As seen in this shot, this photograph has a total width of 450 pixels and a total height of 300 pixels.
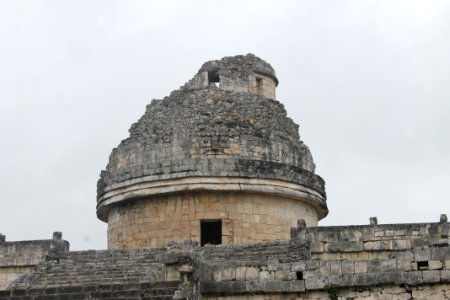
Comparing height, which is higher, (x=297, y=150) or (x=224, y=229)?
(x=297, y=150)

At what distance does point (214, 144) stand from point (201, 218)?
2316 millimetres

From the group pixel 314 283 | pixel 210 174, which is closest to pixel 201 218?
pixel 210 174

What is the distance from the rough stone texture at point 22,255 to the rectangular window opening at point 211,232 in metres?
3.92

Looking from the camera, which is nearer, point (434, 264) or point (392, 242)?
Result: point (434, 264)

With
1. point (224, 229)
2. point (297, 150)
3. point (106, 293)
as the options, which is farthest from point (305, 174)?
point (106, 293)

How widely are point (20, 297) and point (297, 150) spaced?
1037 cm

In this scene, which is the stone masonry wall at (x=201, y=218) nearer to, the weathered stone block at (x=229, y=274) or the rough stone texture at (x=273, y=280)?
the rough stone texture at (x=273, y=280)

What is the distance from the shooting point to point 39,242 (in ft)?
70.4

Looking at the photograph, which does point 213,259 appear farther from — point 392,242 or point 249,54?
point 249,54

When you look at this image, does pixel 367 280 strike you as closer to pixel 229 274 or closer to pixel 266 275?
pixel 266 275

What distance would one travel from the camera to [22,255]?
2153 cm

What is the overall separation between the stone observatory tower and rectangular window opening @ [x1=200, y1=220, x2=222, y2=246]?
3 cm

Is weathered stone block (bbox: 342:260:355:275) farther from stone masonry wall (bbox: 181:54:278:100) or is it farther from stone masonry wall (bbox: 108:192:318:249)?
stone masonry wall (bbox: 181:54:278:100)

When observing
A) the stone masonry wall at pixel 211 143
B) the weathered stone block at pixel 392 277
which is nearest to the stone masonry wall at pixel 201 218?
the stone masonry wall at pixel 211 143
